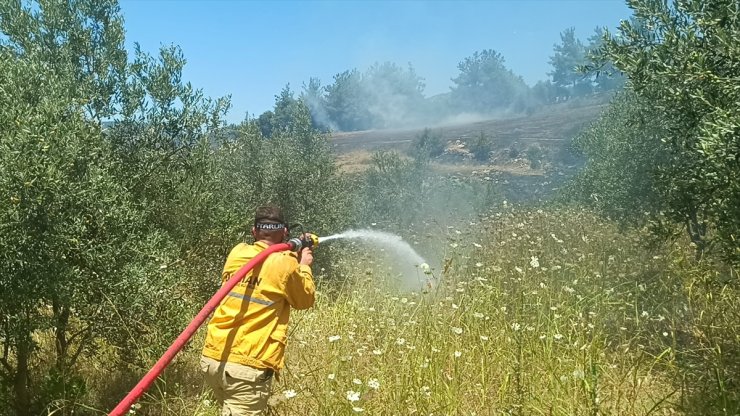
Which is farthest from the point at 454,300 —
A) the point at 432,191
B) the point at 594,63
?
the point at 432,191

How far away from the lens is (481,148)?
44188 mm

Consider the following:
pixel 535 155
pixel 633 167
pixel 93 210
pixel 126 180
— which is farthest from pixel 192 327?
pixel 535 155

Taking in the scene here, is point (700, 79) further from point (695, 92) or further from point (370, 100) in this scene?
point (370, 100)

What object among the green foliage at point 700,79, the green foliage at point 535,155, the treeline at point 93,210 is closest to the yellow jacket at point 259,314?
the treeline at point 93,210

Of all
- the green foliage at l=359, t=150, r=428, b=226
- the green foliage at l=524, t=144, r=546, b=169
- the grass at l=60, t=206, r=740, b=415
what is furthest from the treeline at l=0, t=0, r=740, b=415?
Answer: the green foliage at l=524, t=144, r=546, b=169

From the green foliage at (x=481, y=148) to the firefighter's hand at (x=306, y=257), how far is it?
39.5 meters

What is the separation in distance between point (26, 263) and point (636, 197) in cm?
929

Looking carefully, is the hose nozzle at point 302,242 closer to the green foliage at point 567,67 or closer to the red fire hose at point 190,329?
the red fire hose at point 190,329

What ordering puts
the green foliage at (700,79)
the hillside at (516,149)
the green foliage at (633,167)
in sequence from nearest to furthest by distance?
1. the green foliage at (700,79)
2. the green foliage at (633,167)
3. the hillside at (516,149)

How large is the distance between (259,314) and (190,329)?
1.65 ft

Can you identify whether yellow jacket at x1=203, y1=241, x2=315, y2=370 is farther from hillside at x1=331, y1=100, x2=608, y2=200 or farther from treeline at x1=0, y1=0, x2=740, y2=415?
hillside at x1=331, y1=100, x2=608, y2=200

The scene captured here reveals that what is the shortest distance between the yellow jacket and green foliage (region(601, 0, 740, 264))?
9.64 ft

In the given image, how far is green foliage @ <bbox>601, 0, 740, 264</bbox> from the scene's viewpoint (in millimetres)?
3817

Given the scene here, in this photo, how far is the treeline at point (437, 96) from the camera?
242 ft
